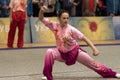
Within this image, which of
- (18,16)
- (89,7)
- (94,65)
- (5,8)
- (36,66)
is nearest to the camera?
(94,65)

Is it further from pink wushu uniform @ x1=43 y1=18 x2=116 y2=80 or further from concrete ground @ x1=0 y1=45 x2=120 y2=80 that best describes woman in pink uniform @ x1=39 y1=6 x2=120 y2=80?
concrete ground @ x1=0 y1=45 x2=120 y2=80

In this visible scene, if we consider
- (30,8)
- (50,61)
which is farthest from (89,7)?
(50,61)

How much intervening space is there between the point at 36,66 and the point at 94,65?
205 cm

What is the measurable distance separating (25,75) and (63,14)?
5.13ft

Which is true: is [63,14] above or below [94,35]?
above

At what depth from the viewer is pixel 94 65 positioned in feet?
24.6

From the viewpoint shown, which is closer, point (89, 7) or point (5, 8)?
point (5, 8)

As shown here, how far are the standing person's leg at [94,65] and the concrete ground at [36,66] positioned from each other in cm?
13

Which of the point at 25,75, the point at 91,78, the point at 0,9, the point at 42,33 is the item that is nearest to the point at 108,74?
the point at 91,78

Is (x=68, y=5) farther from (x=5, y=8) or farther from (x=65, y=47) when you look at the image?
(x=65, y=47)

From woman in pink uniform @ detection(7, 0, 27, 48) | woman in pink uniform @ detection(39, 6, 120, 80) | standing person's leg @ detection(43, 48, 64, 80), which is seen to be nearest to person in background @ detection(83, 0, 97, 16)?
woman in pink uniform @ detection(7, 0, 27, 48)

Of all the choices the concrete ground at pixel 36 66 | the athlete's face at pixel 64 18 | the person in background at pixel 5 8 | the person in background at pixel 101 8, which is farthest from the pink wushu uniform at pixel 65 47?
the person in background at pixel 101 8

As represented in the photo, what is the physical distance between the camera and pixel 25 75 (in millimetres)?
8008

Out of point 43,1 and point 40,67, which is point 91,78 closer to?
point 40,67
